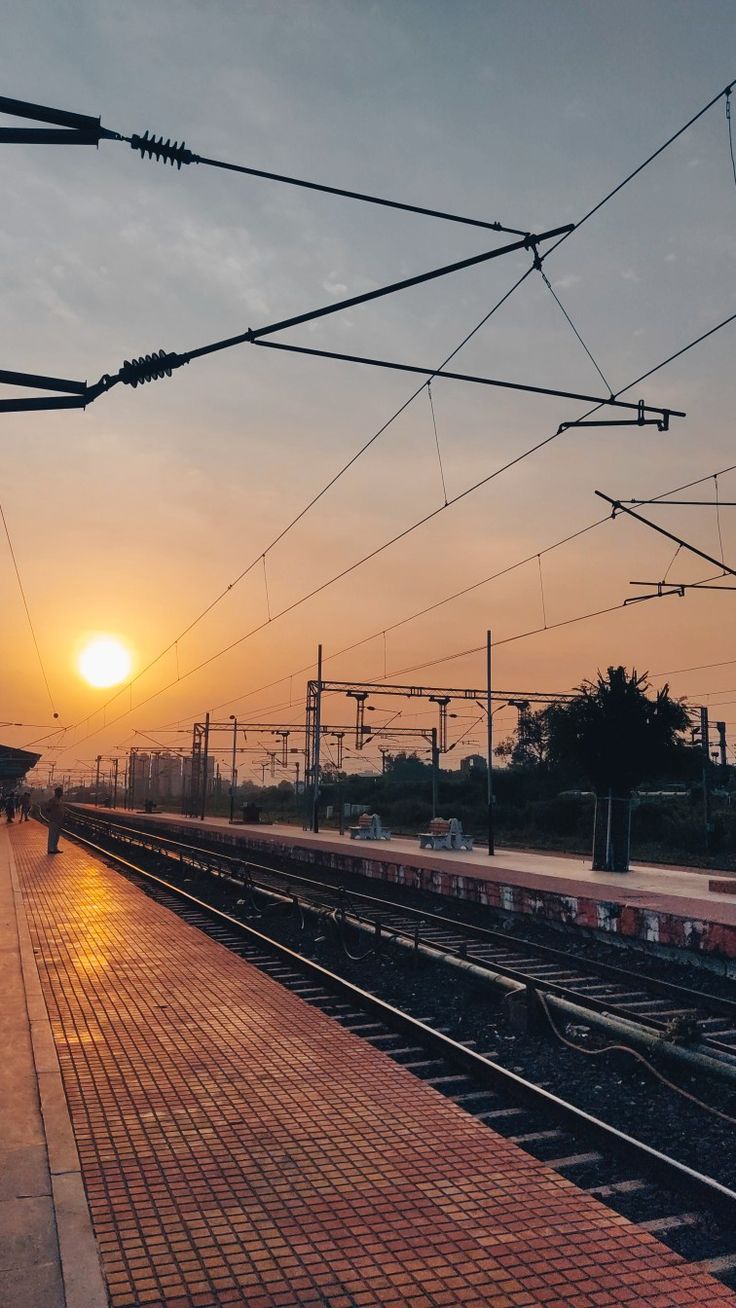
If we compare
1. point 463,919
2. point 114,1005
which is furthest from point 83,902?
point 114,1005

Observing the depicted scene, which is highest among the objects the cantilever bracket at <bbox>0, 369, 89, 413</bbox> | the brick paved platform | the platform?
the cantilever bracket at <bbox>0, 369, 89, 413</bbox>

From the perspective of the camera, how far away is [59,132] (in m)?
5.80

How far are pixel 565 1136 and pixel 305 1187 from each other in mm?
1850

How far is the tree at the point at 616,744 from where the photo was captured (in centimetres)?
1978

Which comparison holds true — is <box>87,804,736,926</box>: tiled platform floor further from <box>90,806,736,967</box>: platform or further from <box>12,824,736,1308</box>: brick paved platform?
<box>12,824,736,1308</box>: brick paved platform

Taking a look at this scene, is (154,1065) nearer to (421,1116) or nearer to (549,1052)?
(421,1116)

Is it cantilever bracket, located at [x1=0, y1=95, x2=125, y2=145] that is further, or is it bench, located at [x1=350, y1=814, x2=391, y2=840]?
bench, located at [x1=350, y1=814, x2=391, y2=840]

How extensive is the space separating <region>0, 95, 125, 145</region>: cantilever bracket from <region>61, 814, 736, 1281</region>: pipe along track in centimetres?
630

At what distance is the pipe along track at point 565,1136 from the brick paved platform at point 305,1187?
1.11 ft

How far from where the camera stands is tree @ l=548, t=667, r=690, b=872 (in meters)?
19.8

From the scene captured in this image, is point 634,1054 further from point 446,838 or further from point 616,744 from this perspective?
point 446,838

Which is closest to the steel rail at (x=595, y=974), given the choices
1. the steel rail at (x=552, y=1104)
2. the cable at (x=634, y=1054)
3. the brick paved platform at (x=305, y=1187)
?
the cable at (x=634, y=1054)

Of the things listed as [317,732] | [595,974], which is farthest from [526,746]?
[595,974]

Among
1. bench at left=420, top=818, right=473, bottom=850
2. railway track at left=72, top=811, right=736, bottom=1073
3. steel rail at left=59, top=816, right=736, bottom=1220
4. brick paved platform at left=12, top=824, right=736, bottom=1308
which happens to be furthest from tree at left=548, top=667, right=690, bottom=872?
brick paved platform at left=12, top=824, right=736, bottom=1308
